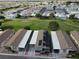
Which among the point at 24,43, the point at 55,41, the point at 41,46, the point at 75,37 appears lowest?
the point at 75,37

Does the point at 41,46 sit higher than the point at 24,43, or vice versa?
the point at 41,46

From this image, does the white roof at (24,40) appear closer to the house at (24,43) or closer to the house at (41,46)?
the house at (24,43)

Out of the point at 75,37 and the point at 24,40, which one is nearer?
the point at 24,40

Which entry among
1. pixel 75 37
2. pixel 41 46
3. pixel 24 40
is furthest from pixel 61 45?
pixel 24 40

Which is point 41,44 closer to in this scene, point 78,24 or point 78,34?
point 78,34

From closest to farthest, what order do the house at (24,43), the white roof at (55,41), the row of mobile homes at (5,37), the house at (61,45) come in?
the house at (61,45), the house at (24,43), the white roof at (55,41), the row of mobile homes at (5,37)

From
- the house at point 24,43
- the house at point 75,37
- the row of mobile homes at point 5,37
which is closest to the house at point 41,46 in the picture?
the house at point 24,43

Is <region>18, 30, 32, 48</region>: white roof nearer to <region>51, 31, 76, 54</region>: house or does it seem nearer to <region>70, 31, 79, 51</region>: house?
<region>51, 31, 76, 54</region>: house

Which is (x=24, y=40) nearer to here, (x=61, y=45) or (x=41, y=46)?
(x=41, y=46)

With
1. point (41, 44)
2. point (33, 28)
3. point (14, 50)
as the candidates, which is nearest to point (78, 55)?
point (41, 44)

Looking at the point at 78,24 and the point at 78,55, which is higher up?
the point at 78,55

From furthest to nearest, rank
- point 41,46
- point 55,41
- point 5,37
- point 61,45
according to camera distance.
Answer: point 5,37, point 55,41, point 61,45, point 41,46
